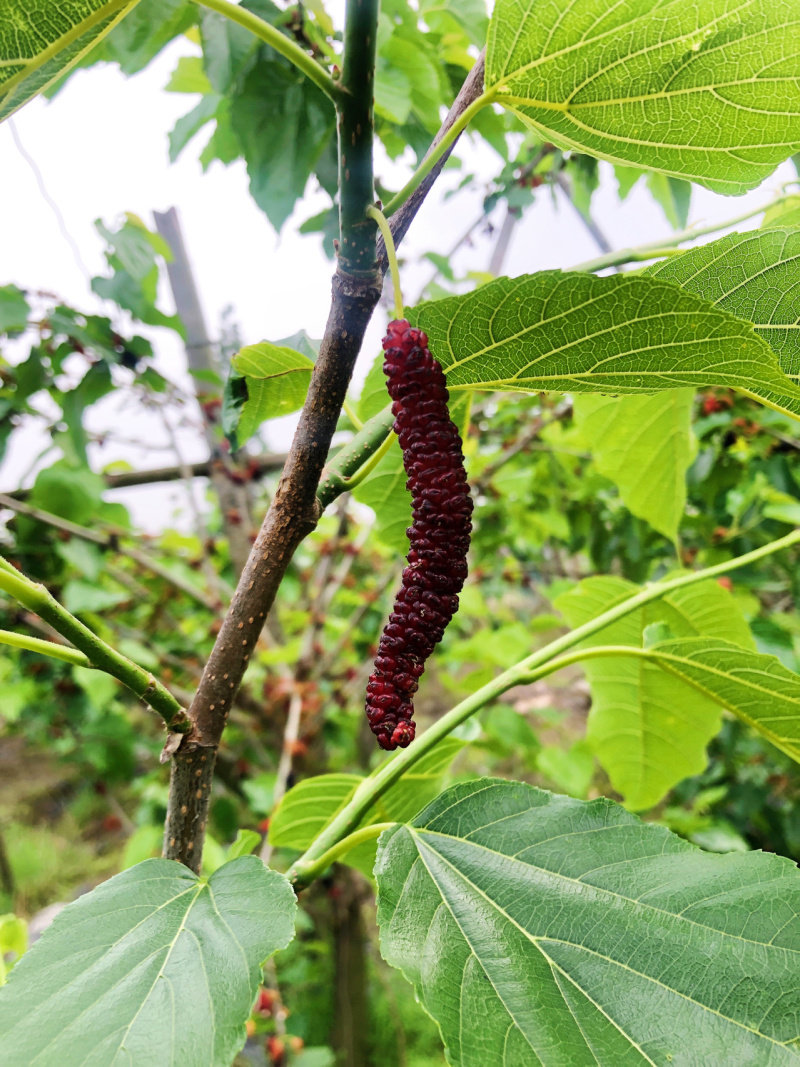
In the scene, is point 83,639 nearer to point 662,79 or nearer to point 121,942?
point 121,942

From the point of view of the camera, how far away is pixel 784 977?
10.9 inches

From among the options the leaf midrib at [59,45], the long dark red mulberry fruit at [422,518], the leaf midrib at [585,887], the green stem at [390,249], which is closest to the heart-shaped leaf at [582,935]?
the leaf midrib at [585,887]

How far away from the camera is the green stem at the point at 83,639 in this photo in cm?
25

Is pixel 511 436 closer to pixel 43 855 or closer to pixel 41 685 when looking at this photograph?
pixel 41 685

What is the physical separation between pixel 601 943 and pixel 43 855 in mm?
4079

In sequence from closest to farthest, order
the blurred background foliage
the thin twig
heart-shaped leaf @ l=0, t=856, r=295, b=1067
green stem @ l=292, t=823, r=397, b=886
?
heart-shaped leaf @ l=0, t=856, r=295, b=1067 < green stem @ l=292, t=823, r=397, b=886 < the blurred background foliage < the thin twig

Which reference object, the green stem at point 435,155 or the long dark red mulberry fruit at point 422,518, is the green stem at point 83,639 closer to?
the long dark red mulberry fruit at point 422,518

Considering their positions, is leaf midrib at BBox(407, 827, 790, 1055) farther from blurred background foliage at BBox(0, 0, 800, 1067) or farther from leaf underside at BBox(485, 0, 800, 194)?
leaf underside at BBox(485, 0, 800, 194)

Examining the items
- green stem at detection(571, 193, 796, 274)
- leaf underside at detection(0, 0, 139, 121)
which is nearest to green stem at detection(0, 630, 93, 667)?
leaf underside at detection(0, 0, 139, 121)

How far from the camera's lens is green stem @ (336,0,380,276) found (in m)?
0.25

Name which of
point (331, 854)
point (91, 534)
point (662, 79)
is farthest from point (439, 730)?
point (91, 534)

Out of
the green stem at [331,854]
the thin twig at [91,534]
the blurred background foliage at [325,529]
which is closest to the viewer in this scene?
the green stem at [331,854]

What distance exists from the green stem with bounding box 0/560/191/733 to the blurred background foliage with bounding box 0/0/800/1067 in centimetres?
16

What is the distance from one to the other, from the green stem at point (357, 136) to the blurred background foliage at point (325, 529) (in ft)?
0.47
